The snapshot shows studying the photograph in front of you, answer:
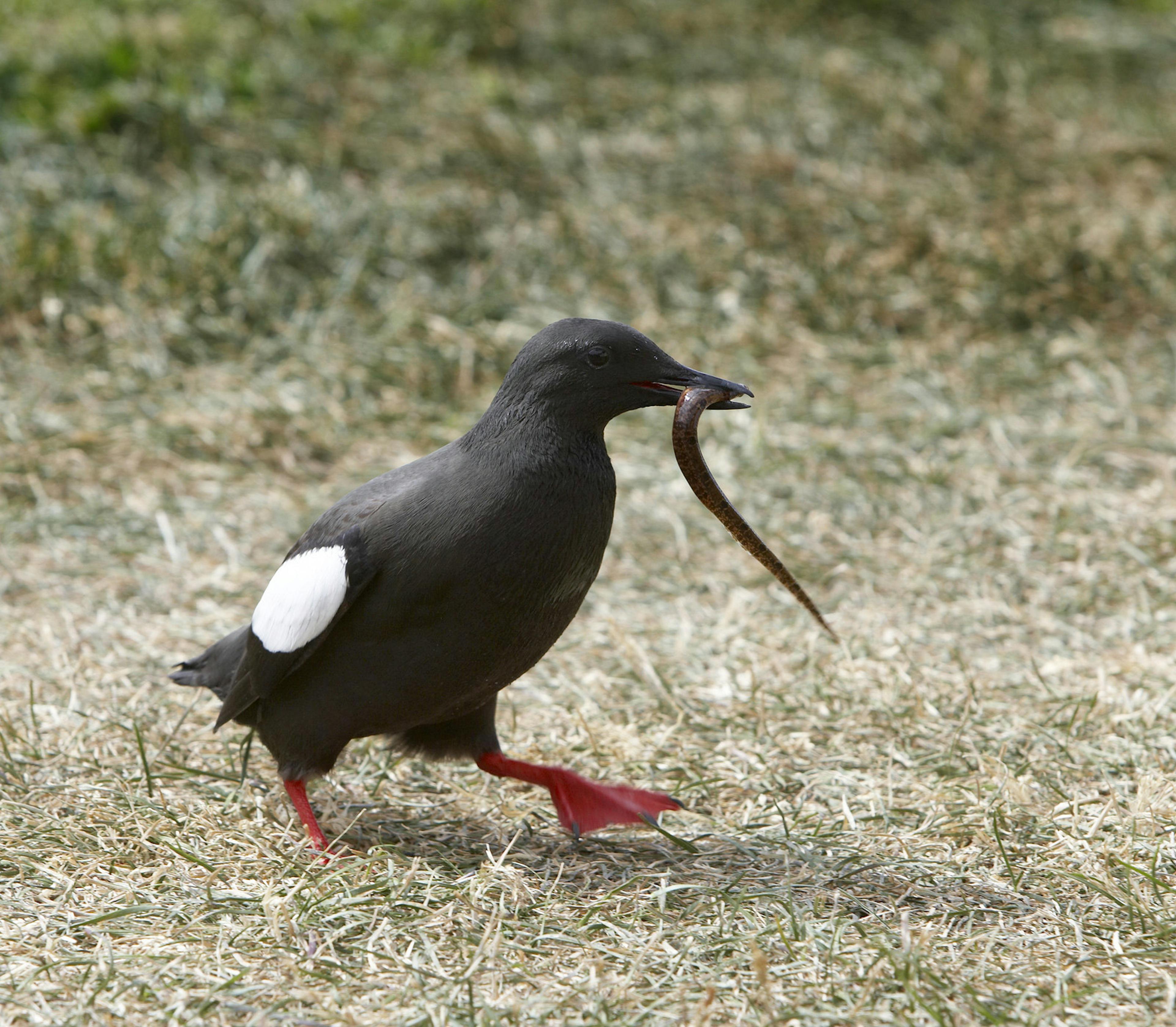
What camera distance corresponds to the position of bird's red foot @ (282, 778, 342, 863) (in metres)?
3.17

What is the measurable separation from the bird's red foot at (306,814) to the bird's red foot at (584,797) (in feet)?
1.39

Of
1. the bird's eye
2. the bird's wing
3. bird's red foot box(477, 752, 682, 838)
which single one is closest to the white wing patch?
the bird's wing

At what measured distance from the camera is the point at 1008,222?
739cm

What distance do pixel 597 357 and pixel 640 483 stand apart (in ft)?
8.07

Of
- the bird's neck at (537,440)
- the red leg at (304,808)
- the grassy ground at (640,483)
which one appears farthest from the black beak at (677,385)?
the red leg at (304,808)

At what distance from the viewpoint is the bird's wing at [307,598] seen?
307 cm


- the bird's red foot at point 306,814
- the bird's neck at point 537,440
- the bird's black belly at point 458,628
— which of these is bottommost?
the bird's red foot at point 306,814

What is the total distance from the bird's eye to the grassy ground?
1.15 metres

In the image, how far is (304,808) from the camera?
10.7ft

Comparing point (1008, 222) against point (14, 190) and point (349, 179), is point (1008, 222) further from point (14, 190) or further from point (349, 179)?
point (14, 190)

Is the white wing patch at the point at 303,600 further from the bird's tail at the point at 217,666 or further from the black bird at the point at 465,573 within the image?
the bird's tail at the point at 217,666

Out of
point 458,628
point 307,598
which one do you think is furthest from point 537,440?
point 307,598

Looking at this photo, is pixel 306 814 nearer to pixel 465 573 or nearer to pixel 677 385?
pixel 465 573

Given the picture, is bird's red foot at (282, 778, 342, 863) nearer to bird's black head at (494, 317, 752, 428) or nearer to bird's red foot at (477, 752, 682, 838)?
bird's red foot at (477, 752, 682, 838)
